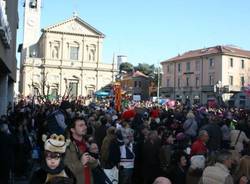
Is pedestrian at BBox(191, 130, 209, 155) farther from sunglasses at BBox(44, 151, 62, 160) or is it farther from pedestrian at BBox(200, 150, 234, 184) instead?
sunglasses at BBox(44, 151, 62, 160)

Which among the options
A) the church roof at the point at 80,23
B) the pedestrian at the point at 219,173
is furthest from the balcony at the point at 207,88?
the pedestrian at the point at 219,173

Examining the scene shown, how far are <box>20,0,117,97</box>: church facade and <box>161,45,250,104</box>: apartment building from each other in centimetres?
1314

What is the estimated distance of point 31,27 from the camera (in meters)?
90.6

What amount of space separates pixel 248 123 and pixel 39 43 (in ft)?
261

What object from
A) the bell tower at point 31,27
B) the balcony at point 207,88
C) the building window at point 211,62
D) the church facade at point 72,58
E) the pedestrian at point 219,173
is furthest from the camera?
the bell tower at point 31,27

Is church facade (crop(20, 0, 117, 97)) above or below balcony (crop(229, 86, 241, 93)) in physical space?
above

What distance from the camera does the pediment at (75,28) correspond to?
86875mm

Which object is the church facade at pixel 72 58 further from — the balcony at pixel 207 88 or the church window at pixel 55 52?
the balcony at pixel 207 88

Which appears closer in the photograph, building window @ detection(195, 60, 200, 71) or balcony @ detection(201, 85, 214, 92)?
balcony @ detection(201, 85, 214, 92)

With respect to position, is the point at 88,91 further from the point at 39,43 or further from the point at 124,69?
the point at 124,69

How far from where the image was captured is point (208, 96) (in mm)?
80438

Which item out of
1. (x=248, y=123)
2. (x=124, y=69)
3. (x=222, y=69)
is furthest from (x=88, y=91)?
(x=248, y=123)

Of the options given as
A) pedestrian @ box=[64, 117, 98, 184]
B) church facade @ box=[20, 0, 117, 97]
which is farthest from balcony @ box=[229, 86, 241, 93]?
pedestrian @ box=[64, 117, 98, 184]

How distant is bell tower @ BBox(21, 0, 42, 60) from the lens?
87.9 meters
